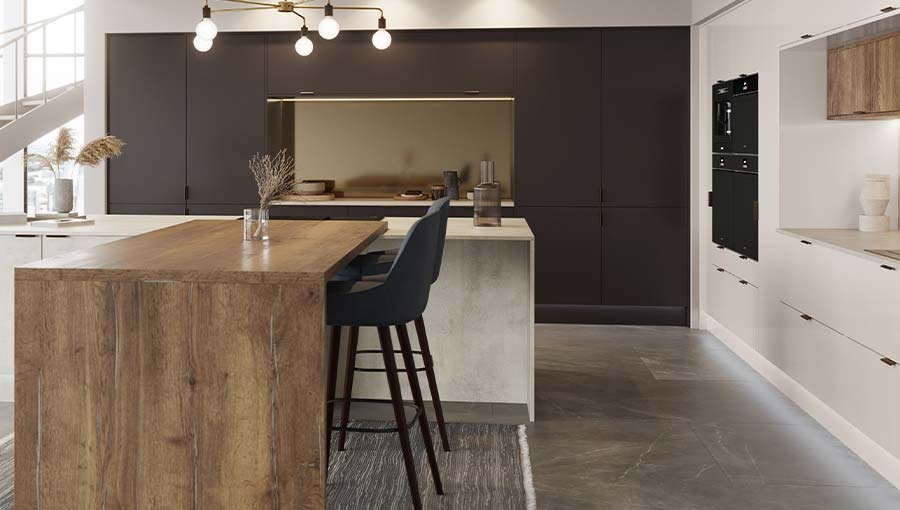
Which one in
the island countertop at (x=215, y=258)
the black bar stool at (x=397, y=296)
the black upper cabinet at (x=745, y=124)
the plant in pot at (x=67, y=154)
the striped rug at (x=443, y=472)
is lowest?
the striped rug at (x=443, y=472)

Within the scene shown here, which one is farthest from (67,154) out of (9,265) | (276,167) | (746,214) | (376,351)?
(746,214)

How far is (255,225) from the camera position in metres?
3.49

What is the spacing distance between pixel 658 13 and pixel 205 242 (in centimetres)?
478


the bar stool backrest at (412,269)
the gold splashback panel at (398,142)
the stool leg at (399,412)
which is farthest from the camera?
the gold splashback panel at (398,142)

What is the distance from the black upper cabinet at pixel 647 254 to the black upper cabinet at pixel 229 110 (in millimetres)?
2770

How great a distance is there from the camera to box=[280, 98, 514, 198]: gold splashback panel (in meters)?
7.82

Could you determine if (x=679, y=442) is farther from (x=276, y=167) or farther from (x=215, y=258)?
(x=276, y=167)

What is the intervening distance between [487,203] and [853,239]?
Answer: 5.70 feet

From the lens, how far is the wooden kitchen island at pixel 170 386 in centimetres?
255

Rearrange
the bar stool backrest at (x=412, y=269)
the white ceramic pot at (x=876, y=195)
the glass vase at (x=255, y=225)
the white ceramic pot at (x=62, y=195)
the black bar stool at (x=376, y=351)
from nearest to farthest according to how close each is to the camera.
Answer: the bar stool backrest at (x=412, y=269) → the glass vase at (x=255, y=225) → the black bar stool at (x=376, y=351) → the white ceramic pot at (x=876, y=195) → the white ceramic pot at (x=62, y=195)

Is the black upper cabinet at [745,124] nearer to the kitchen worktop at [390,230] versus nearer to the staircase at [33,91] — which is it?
the kitchen worktop at [390,230]

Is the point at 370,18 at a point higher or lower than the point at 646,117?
higher

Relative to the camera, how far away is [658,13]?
23.2 ft

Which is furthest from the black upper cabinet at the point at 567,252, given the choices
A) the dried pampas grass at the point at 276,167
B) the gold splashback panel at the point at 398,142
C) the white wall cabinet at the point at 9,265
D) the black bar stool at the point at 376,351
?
the white wall cabinet at the point at 9,265
